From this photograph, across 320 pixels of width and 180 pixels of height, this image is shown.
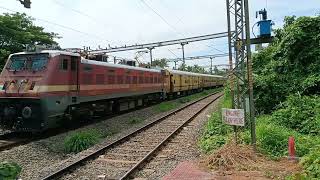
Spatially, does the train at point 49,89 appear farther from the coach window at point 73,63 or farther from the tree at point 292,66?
the tree at point 292,66

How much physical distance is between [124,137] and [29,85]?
12.6 feet

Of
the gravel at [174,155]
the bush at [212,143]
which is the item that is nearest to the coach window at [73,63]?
the gravel at [174,155]

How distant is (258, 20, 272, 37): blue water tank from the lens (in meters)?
22.4

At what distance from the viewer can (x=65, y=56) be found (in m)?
15.3

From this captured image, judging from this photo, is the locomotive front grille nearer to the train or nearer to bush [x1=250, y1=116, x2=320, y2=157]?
the train

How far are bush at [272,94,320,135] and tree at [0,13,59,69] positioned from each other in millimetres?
21022

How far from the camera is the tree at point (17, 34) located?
31297 mm

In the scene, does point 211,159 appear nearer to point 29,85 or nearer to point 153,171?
point 153,171

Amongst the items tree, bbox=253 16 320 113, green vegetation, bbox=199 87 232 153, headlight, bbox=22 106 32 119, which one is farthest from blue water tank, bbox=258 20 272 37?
headlight, bbox=22 106 32 119

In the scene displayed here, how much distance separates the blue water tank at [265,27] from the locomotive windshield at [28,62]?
12768mm

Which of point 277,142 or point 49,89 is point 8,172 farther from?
point 277,142

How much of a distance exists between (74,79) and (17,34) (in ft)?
59.2

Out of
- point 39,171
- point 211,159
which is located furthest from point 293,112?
point 39,171

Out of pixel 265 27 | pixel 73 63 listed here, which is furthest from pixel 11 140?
pixel 265 27
